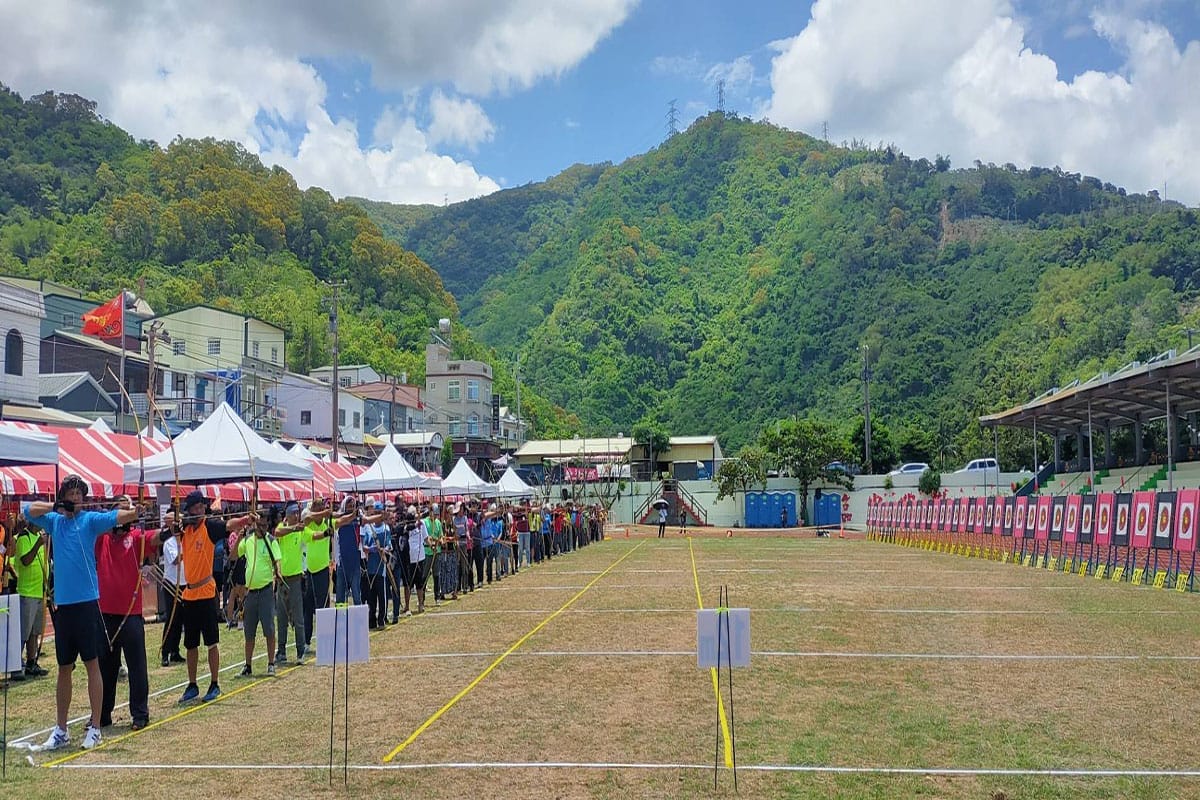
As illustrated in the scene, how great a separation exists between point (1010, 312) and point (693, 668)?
107852 mm

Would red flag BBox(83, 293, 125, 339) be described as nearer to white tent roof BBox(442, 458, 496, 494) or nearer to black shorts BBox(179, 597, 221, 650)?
white tent roof BBox(442, 458, 496, 494)

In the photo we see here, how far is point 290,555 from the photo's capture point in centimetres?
1362

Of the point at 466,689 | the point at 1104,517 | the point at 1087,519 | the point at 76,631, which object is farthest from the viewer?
the point at 1087,519

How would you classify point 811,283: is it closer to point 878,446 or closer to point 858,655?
point 878,446

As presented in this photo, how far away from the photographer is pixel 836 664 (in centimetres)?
1227

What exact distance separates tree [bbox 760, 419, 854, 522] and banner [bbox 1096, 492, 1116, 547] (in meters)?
44.2

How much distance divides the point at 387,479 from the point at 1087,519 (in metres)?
17.8

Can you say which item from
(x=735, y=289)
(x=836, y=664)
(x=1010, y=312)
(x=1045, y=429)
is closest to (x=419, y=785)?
(x=836, y=664)

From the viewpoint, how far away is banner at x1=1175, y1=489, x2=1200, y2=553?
851 inches

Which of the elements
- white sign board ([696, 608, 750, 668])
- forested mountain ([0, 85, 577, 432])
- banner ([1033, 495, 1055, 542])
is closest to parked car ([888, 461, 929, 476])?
banner ([1033, 495, 1055, 542])

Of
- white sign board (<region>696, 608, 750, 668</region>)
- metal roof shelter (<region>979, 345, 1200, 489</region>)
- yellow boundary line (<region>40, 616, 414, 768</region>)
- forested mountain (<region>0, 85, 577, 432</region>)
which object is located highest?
forested mountain (<region>0, 85, 577, 432</region>)

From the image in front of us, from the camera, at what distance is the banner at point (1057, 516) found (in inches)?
1136

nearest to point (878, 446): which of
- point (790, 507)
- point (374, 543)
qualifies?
point (790, 507)

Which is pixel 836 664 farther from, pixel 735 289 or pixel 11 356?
pixel 735 289
